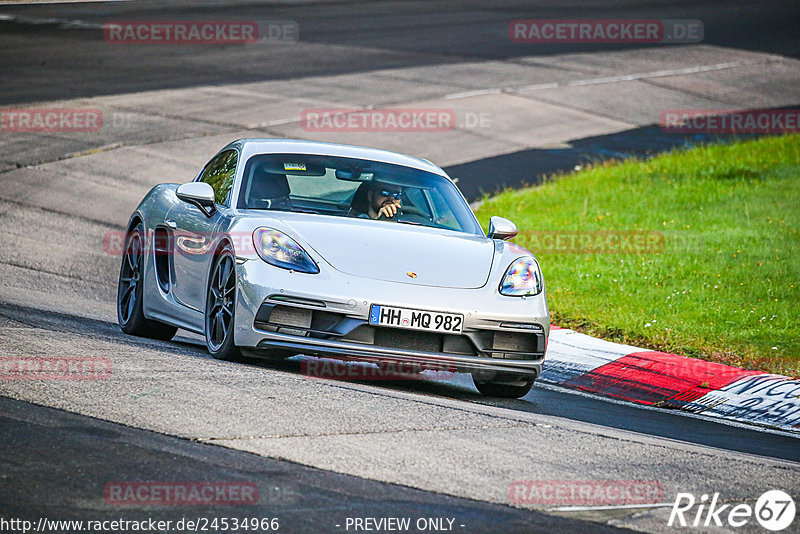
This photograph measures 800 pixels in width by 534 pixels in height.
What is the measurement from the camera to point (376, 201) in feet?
28.0

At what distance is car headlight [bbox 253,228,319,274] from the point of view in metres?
7.38

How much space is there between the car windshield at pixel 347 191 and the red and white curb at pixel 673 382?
1459mm

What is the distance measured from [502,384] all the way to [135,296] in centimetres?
296

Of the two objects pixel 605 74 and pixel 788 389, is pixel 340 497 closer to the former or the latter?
pixel 788 389

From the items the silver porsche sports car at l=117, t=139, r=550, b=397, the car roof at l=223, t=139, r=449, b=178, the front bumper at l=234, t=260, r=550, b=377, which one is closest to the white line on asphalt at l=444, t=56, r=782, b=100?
the car roof at l=223, t=139, r=449, b=178

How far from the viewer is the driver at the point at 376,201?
334 inches

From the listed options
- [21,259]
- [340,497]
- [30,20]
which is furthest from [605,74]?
[340,497]

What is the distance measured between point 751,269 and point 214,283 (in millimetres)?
6206

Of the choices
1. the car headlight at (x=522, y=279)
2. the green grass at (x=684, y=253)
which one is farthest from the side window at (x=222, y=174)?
the green grass at (x=684, y=253)

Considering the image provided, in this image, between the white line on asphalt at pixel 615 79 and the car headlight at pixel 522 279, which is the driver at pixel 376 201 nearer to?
the car headlight at pixel 522 279

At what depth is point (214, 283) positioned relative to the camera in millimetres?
7930

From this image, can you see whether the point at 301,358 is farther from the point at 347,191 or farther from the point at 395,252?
the point at 395,252

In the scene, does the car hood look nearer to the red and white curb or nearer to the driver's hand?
the driver's hand

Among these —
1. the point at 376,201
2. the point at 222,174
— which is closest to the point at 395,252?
the point at 376,201
